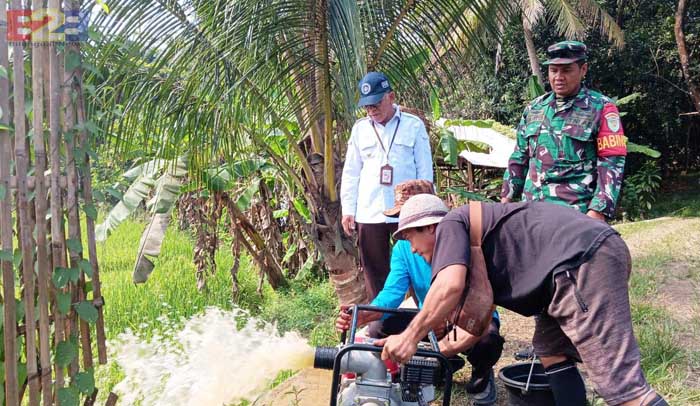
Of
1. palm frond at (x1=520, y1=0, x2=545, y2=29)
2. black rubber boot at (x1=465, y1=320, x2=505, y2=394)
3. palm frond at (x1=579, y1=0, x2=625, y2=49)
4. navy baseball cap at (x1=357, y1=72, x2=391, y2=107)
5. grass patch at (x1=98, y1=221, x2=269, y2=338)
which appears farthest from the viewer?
palm frond at (x1=579, y1=0, x2=625, y2=49)

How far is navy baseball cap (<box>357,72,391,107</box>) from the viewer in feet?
11.8

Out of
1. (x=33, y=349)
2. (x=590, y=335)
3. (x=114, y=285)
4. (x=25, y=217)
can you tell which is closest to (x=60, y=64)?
(x=25, y=217)

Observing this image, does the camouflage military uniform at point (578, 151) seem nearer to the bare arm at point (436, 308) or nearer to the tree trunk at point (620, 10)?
the bare arm at point (436, 308)

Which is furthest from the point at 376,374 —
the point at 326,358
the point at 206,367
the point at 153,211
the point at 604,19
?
the point at 604,19

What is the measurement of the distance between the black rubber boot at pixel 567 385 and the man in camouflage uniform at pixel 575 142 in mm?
813

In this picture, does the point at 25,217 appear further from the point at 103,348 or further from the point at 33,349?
the point at 103,348

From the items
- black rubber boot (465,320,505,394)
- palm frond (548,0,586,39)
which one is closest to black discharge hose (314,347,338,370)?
black rubber boot (465,320,505,394)

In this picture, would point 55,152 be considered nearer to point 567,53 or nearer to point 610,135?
point 567,53

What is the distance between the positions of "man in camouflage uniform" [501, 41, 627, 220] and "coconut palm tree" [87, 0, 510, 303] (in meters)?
0.81

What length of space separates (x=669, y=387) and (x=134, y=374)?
Answer: 2.96 m

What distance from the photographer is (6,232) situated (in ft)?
→ 6.90

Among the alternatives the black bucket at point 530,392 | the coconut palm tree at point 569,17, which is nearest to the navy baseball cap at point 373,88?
the black bucket at point 530,392

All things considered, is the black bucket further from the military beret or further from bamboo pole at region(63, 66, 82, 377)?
bamboo pole at region(63, 66, 82, 377)

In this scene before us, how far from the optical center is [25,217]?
2146 millimetres
